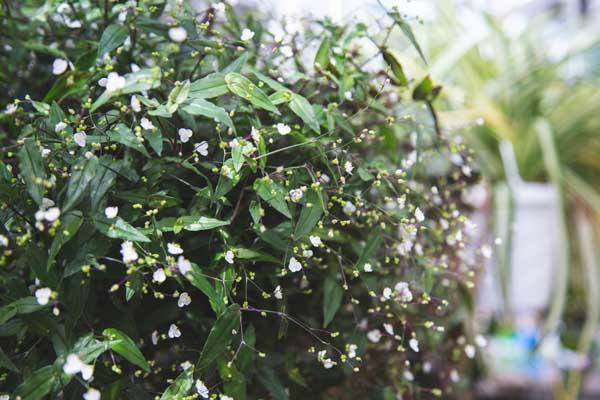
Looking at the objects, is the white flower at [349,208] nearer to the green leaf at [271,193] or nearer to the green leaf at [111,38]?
the green leaf at [271,193]

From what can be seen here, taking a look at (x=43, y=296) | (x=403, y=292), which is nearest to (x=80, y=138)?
(x=43, y=296)

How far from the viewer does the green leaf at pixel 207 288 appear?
49 centimetres

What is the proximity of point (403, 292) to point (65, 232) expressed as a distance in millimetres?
329

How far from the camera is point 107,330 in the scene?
1.62ft

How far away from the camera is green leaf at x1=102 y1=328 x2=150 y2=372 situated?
0.48 meters

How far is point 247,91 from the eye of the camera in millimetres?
521

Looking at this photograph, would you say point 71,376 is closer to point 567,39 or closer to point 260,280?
point 260,280

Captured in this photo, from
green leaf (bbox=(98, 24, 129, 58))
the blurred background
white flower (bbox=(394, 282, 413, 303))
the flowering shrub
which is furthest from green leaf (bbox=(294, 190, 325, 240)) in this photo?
the blurred background

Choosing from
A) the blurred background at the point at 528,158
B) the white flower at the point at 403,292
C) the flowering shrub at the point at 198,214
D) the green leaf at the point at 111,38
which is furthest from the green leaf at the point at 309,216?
the blurred background at the point at 528,158

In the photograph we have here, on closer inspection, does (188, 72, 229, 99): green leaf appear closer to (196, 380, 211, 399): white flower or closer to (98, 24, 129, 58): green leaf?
(98, 24, 129, 58): green leaf

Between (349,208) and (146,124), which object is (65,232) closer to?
(146,124)

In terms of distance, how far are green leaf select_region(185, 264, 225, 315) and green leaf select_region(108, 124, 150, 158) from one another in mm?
108

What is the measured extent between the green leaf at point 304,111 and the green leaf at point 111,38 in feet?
0.57

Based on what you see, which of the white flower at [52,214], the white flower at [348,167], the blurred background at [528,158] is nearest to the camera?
the white flower at [52,214]
